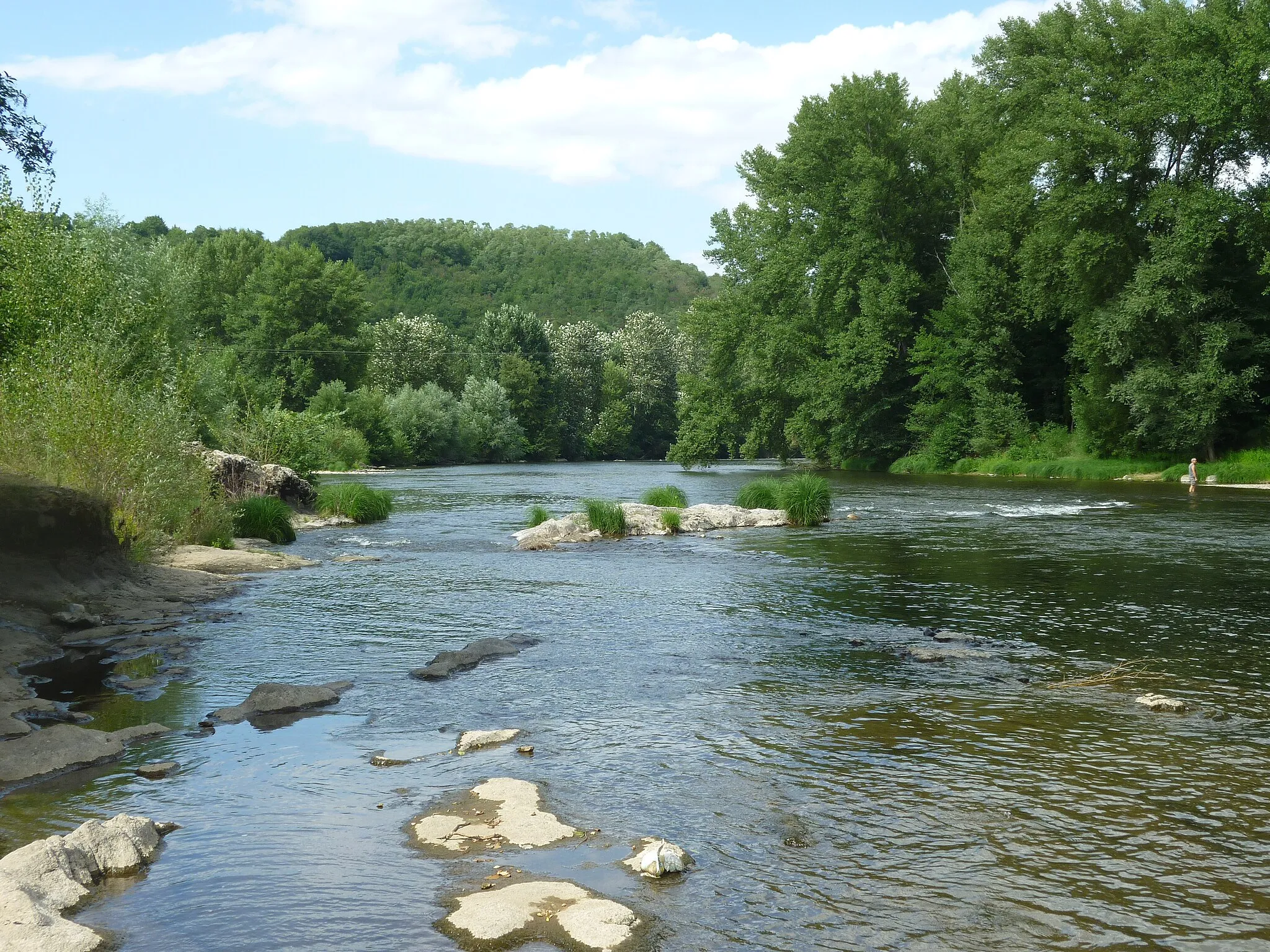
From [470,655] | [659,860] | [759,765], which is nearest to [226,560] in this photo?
[470,655]

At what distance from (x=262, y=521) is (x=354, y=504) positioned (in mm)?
6664

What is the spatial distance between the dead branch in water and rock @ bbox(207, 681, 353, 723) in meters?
7.66

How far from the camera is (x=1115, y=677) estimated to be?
37.0 ft

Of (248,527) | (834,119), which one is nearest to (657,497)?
(248,527)

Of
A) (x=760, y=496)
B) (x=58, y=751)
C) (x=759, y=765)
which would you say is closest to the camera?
(x=759, y=765)

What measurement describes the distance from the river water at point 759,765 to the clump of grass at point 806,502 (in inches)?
422

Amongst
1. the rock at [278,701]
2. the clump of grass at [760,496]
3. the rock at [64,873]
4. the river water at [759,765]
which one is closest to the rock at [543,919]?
the river water at [759,765]

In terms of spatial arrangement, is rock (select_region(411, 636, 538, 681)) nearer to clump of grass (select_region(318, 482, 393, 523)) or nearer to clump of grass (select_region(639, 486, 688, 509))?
clump of grass (select_region(639, 486, 688, 509))

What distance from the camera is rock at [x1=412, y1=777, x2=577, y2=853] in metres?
6.90

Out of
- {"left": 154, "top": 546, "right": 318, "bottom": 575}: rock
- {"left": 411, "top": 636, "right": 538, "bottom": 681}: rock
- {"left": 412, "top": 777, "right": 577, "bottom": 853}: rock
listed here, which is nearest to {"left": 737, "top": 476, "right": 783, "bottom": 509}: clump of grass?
{"left": 154, "top": 546, "right": 318, "bottom": 575}: rock

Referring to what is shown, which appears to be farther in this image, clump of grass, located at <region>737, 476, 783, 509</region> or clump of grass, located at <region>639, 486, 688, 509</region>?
clump of grass, located at <region>737, 476, 783, 509</region>

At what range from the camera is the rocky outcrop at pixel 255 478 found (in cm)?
2808

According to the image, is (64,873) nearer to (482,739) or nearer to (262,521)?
(482,739)

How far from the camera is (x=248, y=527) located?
84.4ft
